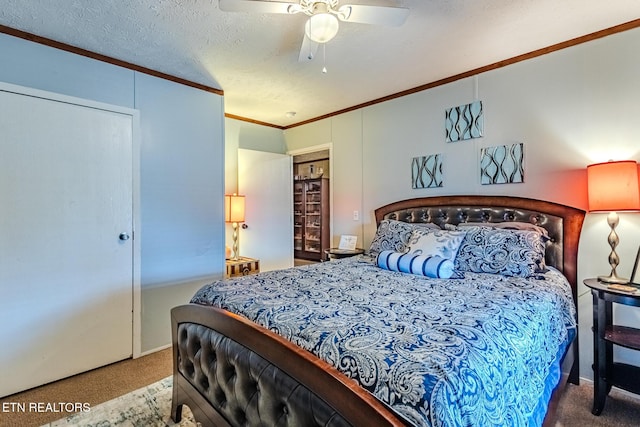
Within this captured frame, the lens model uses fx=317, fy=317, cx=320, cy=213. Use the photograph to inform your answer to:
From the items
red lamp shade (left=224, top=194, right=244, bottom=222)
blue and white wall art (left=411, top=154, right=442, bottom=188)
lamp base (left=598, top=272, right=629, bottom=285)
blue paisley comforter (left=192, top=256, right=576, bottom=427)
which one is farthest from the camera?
red lamp shade (left=224, top=194, right=244, bottom=222)

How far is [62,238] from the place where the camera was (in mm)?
2363

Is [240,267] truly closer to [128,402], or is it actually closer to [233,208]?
[233,208]

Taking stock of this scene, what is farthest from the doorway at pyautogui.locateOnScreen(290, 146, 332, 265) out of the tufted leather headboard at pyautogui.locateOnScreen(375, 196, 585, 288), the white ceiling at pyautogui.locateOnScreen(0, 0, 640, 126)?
the white ceiling at pyautogui.locateOnScreen(0, 0, 640, 126)

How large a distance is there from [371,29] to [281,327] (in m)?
2.03

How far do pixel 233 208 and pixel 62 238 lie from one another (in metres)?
1.81

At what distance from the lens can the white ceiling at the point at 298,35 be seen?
197 cm

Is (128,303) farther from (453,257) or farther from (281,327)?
(453,257)

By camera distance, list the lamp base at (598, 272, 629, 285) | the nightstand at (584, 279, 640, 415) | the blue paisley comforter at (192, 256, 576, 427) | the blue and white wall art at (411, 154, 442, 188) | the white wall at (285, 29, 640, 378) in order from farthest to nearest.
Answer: the blue and white wall art at (411, 154, 442, 188)
the white wall at (285, 29, 640, 378)
the lamp base at (598, 272, 629, 285)
the nightstand at (584, 279, 640, 415)
the blue paisley comforter at (192, 256, 576, 427)

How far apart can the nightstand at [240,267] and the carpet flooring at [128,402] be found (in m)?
1.25

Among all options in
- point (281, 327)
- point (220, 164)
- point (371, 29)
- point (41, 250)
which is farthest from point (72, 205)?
point (371, 29)

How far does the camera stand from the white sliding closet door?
217 centimetres

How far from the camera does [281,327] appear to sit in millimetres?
1264

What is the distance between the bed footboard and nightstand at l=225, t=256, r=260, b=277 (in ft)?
5.85

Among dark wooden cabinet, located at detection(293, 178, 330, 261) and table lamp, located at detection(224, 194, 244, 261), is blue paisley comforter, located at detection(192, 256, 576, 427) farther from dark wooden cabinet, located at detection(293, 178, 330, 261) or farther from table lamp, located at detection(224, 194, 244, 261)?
dark wooden cabinet, located at detection(293, 178, 330, 261)
